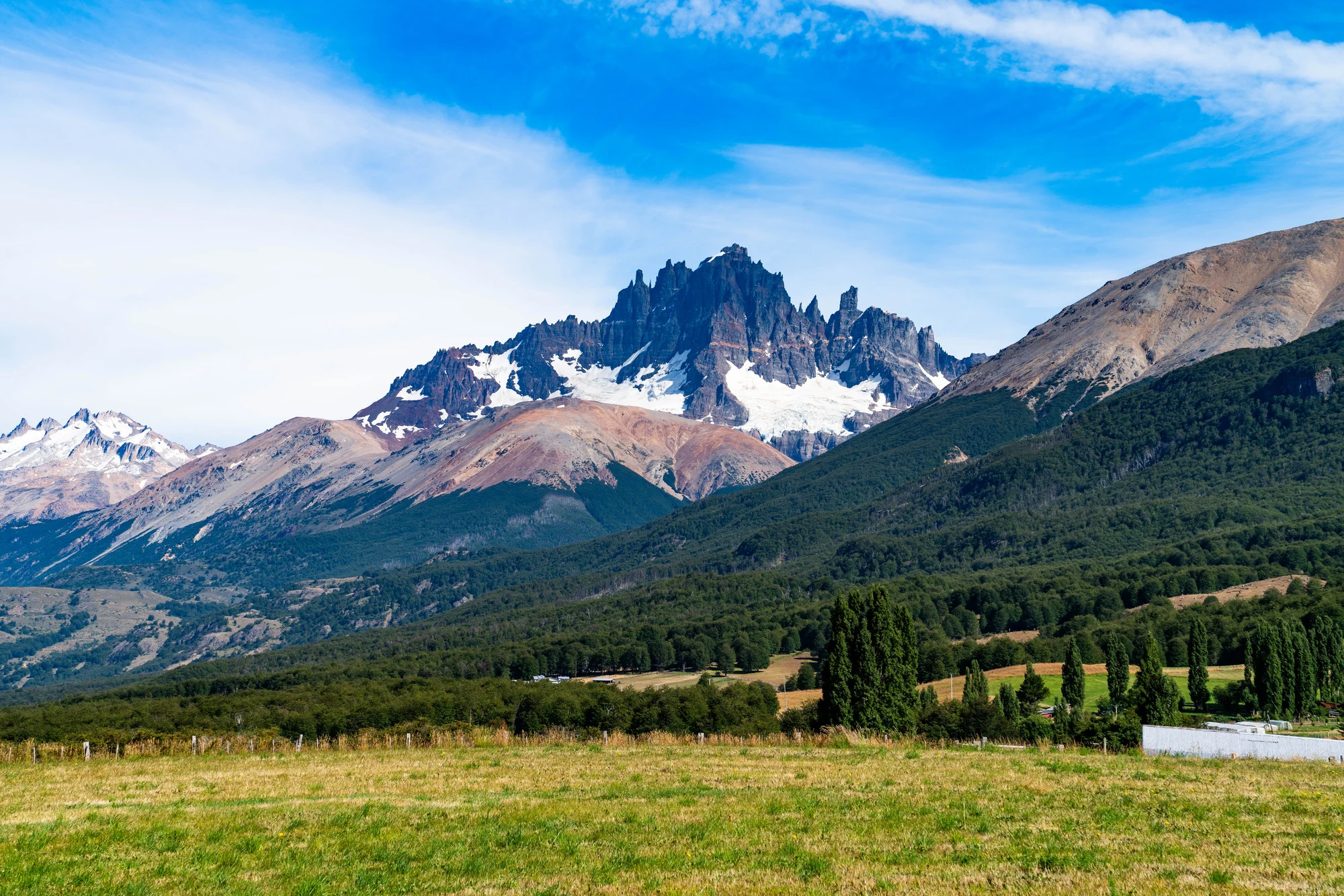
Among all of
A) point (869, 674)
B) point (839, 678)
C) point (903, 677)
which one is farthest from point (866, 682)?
point (903, 677)

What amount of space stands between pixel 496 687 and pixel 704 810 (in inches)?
5318

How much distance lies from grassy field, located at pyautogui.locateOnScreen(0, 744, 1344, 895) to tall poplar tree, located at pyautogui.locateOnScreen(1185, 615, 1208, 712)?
116 metres

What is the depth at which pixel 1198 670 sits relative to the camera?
148 meters

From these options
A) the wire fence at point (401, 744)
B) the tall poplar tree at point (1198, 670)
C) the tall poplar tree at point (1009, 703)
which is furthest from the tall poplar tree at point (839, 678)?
the tall poplar tree at point (1198, 670)

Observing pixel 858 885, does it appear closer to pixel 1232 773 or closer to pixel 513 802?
pixel 513 802

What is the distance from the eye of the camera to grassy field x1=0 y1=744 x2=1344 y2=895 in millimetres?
22172

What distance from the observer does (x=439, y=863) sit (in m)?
24.2

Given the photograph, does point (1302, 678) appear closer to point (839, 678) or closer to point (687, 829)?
point (839, 678)

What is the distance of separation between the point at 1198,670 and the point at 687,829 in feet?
466

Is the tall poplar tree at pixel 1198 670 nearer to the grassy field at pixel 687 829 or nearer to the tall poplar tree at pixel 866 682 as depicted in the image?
the tall poplar tree at pixel 866 682

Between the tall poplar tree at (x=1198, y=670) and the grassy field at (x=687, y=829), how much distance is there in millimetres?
115768

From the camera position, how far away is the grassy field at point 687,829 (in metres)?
22.2

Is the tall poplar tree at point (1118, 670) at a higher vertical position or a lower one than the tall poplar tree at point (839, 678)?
lower

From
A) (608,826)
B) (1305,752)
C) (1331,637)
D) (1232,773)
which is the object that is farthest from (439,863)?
(1331,637)
